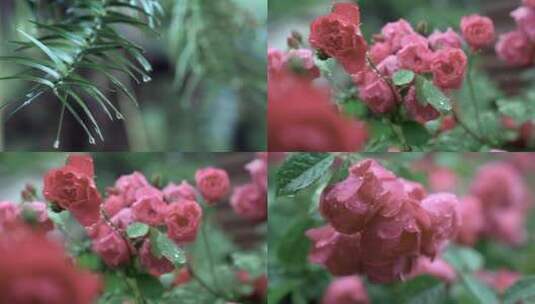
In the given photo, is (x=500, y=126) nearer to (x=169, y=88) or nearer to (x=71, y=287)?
(x=71, y=287)

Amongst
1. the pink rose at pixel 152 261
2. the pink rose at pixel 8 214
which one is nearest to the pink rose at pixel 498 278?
the pink rose at pixel 152 261

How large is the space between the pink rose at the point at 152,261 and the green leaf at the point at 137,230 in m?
0.01

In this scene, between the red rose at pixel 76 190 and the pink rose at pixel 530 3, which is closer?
the red rose at pixel 76 190

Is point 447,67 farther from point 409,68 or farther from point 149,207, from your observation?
point 149,207

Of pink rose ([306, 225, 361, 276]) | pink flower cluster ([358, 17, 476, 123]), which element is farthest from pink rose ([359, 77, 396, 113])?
pink rose ([306, 225, 361, 276])

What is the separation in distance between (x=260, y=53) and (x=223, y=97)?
405 millimetres

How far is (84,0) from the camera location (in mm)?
995

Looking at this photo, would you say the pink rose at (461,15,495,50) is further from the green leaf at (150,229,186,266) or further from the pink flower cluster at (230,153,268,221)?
the green leaf at (150,229,186,266)

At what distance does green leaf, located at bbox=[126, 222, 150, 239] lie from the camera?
0.78 metres

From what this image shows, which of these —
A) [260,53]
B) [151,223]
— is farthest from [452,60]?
[260,53]

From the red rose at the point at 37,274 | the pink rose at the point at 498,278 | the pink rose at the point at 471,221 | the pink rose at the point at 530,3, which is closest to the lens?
the red rose at the point at 37,274

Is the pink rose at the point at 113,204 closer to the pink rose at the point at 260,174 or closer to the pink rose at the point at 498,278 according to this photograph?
the pink rose at the point at 260,174

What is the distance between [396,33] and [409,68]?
0.05 metres

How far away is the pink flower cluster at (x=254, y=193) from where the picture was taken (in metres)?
0.99
